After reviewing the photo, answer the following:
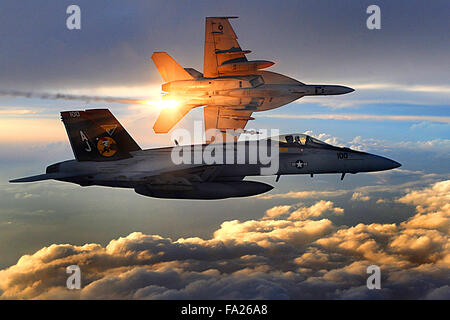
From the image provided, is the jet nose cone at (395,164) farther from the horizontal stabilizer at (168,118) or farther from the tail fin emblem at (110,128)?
the tail fin emblem at (110,128)

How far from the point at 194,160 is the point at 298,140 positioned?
15.7 ft

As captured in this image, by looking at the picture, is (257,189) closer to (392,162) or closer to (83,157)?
(392,162)

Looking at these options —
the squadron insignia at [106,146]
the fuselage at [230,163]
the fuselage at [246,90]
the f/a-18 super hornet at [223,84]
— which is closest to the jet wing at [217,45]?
the f/a-18 super hornet at [223,84]

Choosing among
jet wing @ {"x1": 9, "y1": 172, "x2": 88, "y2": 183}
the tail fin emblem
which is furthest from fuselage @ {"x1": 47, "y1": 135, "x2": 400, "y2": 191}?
the tail fin emblem

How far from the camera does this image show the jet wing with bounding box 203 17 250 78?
22.4 meters

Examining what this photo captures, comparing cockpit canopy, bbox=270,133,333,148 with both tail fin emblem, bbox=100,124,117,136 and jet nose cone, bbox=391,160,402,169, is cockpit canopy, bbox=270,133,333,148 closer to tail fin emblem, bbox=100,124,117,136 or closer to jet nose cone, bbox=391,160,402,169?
jet nose cone, bbox=391,160,402,169

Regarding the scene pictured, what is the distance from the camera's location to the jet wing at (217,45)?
2242 centimetres

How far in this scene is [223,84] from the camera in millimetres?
22000

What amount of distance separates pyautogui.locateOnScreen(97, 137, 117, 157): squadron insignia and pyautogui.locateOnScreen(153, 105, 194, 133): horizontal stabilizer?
5348mm

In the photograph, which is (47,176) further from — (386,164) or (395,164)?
(395,164)

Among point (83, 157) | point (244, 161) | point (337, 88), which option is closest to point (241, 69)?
point (337, 88)

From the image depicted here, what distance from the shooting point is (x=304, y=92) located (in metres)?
22.8

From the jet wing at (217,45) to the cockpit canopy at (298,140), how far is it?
7.03 meters

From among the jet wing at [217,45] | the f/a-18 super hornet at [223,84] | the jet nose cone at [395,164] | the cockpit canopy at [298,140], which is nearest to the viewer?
the cockpit canopy at [298,140]
